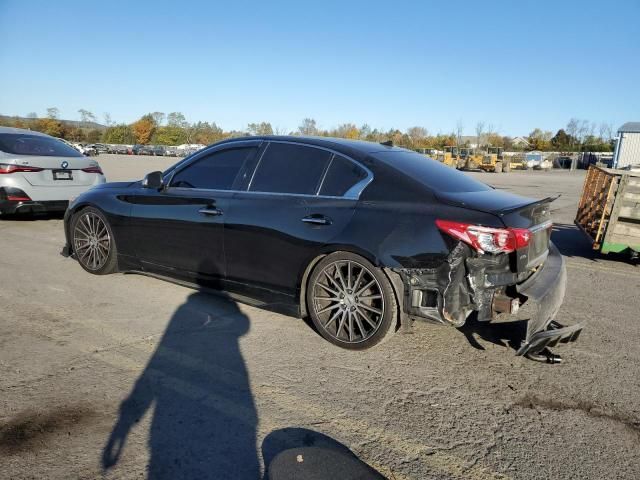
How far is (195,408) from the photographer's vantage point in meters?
2.74

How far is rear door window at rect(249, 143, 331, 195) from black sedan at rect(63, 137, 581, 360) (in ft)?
0.03

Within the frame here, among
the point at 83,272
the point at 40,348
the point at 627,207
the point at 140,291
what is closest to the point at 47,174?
the point at 83,272

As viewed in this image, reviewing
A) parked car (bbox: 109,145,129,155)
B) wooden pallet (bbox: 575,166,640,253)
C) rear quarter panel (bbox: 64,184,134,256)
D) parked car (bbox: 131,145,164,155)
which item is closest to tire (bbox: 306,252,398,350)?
rear quarter panel (bbox: 64,184,134,256)

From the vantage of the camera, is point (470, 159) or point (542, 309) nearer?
point (542, 309)

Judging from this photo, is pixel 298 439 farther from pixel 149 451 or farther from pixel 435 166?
pixel 435 166

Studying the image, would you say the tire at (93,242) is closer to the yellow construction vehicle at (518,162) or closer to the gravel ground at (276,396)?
the gravel ground at (276,396)

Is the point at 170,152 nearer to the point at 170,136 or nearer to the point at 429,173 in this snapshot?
the point at 170,136

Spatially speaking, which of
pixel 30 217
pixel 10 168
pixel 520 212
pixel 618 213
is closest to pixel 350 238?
pixel 520 212

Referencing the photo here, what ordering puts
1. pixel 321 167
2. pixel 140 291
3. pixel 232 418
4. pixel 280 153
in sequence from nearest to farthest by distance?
pixel 232 418
pixel 321 167
pixel 280 153
pixel 140 291

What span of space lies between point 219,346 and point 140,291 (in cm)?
169

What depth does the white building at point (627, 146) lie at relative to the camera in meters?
39.4

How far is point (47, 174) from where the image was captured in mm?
7891

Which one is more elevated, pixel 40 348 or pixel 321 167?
pixel 321 167

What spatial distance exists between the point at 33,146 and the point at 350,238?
7.17 m
